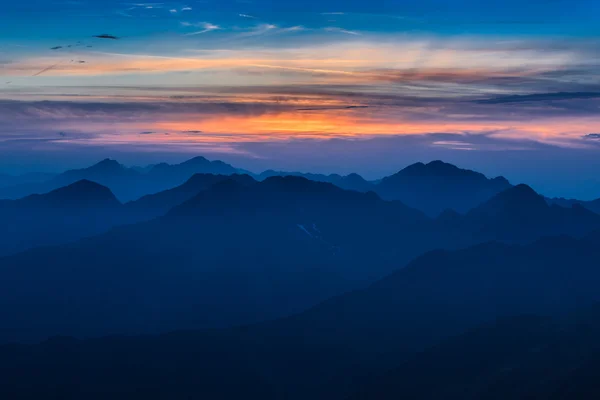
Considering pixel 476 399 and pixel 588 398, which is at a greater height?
pixel 588 398

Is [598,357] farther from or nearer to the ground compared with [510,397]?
farther from the ground

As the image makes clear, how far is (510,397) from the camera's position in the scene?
632 feet

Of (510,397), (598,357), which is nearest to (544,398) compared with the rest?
(510,397)

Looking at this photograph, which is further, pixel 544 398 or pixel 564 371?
pixel 564 371

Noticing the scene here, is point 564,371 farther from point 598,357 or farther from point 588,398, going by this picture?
point 588,398

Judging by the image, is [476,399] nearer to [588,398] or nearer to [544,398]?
[544,398]

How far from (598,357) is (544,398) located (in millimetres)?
29560

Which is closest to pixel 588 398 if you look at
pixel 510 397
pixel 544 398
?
pixel 544 398

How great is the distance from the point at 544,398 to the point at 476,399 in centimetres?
2310

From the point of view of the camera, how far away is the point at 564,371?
200 meters

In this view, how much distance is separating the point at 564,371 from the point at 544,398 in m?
20.5

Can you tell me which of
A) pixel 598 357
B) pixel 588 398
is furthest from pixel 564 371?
pixel 588 398

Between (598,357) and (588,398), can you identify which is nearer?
(588,398)

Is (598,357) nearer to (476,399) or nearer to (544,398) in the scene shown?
(544,398)
